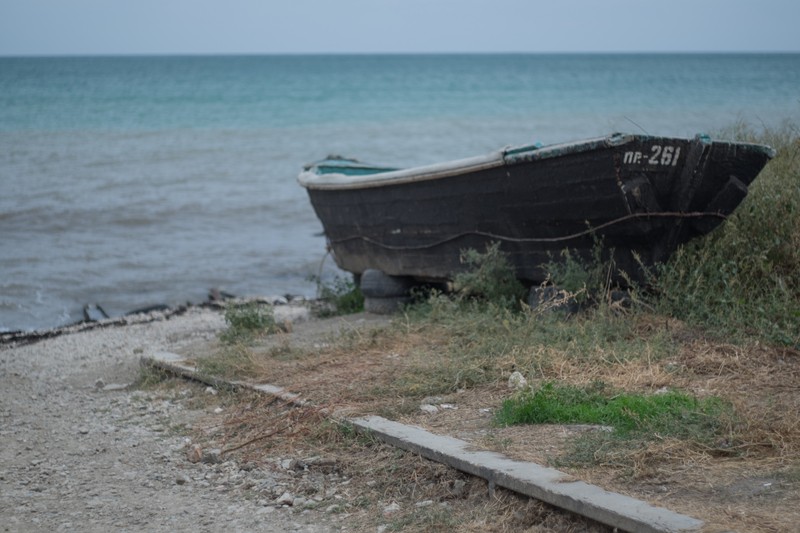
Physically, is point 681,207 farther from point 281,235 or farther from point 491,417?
point 281,235

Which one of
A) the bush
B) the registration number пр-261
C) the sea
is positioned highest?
the registration number пр-261

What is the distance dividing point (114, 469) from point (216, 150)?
26403 millimetres

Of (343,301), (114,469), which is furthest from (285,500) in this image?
(343,301)

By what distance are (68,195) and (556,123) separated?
21981mm

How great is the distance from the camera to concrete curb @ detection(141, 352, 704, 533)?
145 inches

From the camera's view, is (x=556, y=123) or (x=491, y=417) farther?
(x=556, y=123)

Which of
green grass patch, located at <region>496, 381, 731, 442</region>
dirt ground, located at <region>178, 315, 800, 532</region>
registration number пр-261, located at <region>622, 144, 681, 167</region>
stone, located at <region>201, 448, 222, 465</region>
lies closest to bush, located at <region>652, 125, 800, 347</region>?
dirt ground, located at <region>178, 315, 800, 532</region>

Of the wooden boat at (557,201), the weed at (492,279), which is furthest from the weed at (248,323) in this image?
the weed at (492,279)

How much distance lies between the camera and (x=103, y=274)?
1436cm

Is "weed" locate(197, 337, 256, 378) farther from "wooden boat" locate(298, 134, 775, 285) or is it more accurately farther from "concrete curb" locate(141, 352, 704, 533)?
"wooden boat" locate(298, 134, 775, 285)

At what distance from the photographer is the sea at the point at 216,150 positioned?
1423 centimetres

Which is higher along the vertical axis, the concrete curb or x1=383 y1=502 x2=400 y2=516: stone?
the concrete curb

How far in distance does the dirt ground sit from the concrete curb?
0.09 meters

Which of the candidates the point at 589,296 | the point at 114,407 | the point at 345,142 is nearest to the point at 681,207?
the point at 589,296
